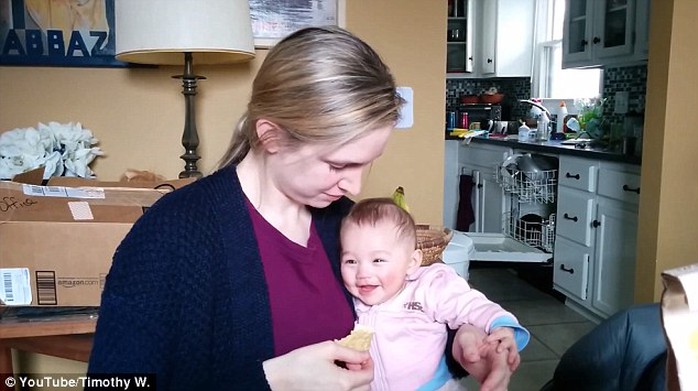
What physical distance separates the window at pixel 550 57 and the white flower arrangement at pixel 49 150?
4113mm

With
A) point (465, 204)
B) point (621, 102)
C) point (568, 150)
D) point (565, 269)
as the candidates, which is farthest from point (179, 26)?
point (465, 204)

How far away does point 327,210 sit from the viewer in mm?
1274

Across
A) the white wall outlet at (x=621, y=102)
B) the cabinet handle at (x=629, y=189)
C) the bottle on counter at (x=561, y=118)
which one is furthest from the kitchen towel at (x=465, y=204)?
the cabinet handle at (x=629, y=189)

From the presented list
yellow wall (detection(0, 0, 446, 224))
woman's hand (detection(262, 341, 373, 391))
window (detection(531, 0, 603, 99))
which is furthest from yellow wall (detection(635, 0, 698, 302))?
window (detection(531, 0, 603, 99))

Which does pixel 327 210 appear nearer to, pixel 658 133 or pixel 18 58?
pixel 18 58

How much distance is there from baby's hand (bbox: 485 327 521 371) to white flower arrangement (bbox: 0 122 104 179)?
1271 mm

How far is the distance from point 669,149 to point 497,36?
2967mm

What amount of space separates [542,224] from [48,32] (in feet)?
10.1

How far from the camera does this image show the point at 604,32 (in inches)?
145

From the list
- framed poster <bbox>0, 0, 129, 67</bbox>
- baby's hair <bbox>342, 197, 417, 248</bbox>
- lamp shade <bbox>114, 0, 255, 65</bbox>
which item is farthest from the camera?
framed poster <bbox>0, 0, 129, 67</bbox>

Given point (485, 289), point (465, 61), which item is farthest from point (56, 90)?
point (465, 61)

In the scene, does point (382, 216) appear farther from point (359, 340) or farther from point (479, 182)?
point (479, 182)

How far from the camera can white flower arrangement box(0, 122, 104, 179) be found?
1.65m

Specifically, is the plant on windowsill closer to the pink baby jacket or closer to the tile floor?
the tile floor
